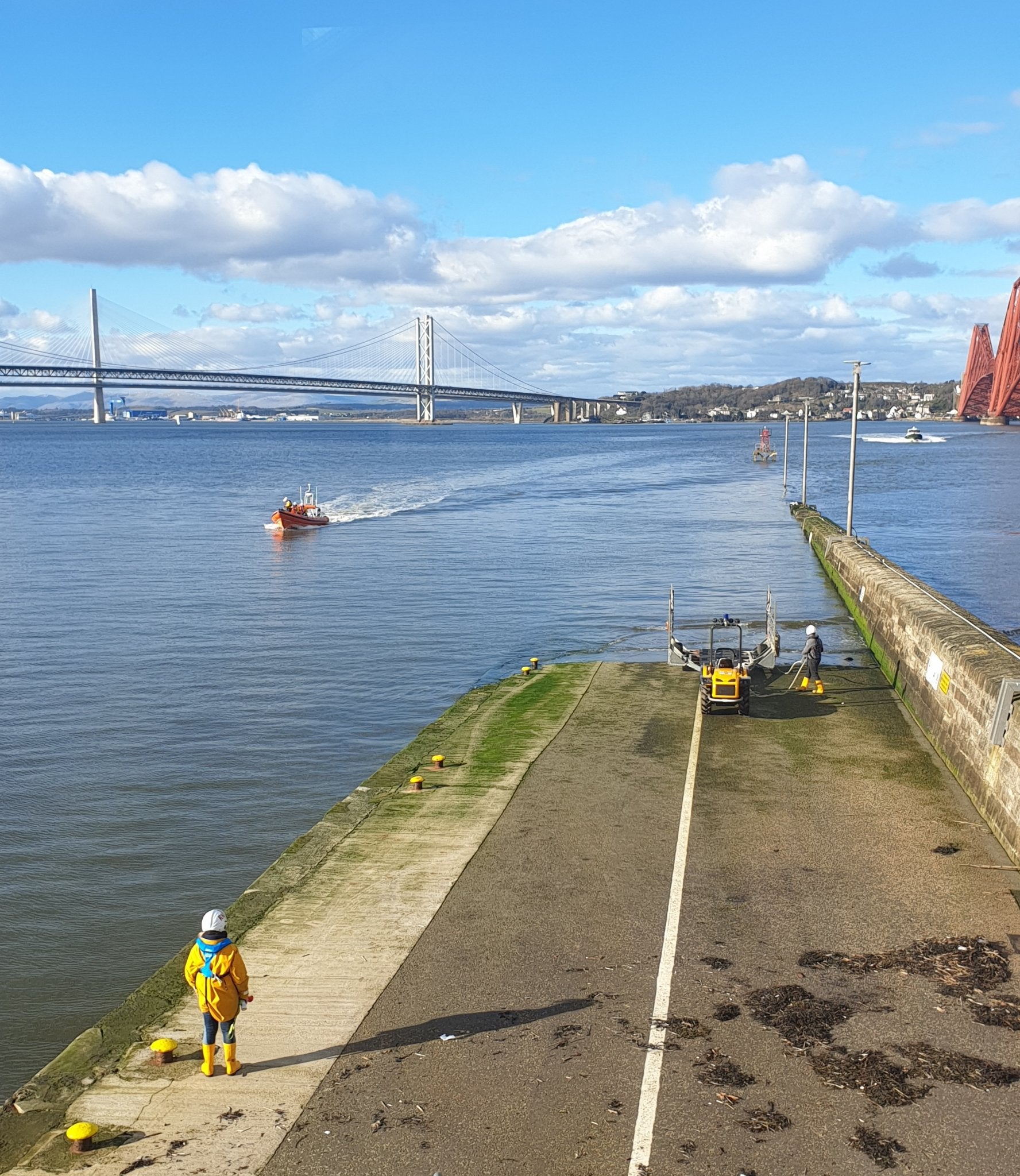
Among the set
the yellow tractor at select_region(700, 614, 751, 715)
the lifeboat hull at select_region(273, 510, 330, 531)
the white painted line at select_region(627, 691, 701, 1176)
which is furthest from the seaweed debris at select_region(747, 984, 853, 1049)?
the lifeboat hull at select_region(273, 510, 330, 531)

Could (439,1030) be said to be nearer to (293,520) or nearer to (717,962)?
(717,962)

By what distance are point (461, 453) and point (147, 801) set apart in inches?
5524

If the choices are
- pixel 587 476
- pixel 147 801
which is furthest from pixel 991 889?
pixel 587 476

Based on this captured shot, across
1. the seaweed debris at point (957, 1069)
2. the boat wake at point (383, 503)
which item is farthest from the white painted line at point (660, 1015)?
the boat wake at point (383, 503)

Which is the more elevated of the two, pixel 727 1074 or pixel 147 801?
pixel 727 1074

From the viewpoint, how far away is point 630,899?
12180 mm

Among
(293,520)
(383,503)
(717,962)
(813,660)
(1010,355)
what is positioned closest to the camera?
(717,962)

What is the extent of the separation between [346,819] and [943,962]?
26.6 ft

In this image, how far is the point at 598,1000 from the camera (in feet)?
32.7

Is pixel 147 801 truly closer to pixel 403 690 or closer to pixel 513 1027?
pixel 403 690

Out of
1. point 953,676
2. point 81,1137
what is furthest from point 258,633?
point 81,1137

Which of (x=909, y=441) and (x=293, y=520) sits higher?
(x=909, y=441)

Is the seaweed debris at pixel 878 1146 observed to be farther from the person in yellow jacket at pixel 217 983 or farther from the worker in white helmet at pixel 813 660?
the worker in white helmet at pixel 813 660

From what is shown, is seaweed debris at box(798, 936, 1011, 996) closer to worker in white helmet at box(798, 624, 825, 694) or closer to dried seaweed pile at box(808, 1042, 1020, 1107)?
dried seaweed pile at box(808, 1042, 1020, 1107)
